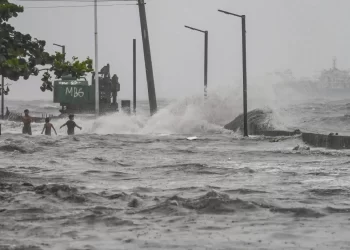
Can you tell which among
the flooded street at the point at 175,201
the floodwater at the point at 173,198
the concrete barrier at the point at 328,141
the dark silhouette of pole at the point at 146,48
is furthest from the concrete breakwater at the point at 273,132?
Result: the dark silhouette of pole at the point at 146,48

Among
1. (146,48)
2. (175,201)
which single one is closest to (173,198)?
(175,201)

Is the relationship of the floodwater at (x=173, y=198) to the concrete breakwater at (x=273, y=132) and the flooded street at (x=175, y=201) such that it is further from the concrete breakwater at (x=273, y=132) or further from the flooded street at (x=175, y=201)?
the concrete breakwater at (x=273, y=132)

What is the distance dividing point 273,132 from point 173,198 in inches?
908

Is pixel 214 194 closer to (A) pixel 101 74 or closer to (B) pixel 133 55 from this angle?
(A) pixel 101 74

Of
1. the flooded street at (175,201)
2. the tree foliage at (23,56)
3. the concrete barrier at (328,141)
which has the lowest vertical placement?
the flooded street at (175,201)

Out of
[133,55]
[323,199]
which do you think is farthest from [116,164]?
[133,55]

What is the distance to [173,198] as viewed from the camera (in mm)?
14477

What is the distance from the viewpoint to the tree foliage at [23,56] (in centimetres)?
1564

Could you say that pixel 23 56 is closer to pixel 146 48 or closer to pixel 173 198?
pixel 173 198

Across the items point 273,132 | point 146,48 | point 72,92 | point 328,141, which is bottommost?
point 328,141

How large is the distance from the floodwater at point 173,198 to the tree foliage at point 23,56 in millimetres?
2069

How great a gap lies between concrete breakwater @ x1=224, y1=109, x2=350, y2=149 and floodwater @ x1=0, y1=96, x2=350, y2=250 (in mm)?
1270

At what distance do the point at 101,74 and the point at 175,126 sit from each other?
Result: 9.24 metres

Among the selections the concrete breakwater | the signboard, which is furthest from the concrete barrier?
the signboard
